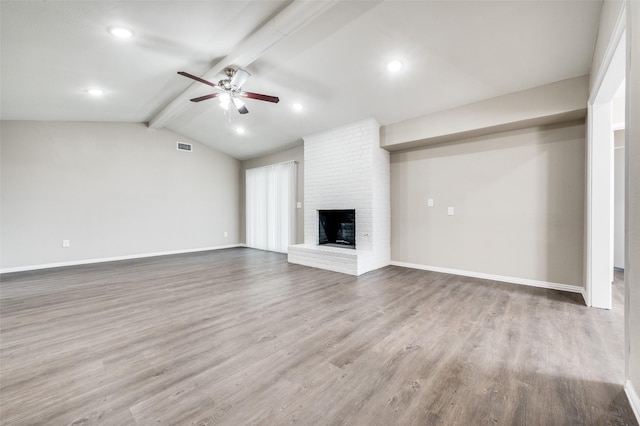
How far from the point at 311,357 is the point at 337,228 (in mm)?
3615

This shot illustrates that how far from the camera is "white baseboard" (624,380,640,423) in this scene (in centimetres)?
136

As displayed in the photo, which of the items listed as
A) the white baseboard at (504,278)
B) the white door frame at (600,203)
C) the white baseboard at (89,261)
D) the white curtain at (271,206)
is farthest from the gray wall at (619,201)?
the white baseboard at (89,261)

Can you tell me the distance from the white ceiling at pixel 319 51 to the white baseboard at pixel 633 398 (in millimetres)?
2947

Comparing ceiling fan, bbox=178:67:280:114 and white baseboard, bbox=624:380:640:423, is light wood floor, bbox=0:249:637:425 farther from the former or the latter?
ceiling fan, bbox=178:67:280:114

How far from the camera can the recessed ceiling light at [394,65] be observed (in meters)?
3.18

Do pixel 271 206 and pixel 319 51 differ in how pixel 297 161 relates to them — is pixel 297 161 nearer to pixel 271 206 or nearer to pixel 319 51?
pixel 271 206

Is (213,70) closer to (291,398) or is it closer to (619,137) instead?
(291,398)

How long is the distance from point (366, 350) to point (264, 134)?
514 centimetres

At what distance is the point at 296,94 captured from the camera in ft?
13.7

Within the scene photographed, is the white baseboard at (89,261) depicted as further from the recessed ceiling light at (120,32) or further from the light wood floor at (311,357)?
the recessed ceiling light at (120,32)

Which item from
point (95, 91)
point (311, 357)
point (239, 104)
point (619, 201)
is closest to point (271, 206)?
point (239, 104)

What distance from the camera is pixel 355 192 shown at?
192 inches

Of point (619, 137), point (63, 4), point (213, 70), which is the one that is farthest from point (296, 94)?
point (619, 137)

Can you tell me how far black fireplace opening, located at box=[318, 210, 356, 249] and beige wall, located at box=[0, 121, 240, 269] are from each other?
360cm
